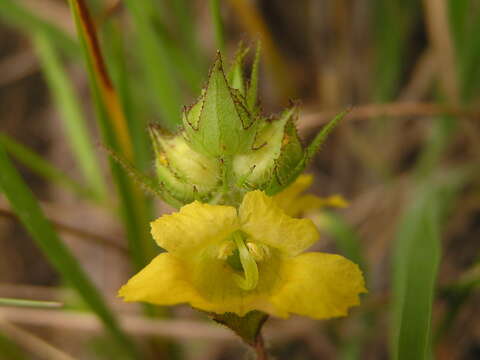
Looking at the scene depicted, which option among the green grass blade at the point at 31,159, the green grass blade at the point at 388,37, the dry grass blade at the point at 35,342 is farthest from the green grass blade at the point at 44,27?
the green grass blade at the point at 388,37

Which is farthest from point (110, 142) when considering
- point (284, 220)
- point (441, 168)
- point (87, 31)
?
point (441, 168)

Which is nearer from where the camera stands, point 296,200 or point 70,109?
point 296,200

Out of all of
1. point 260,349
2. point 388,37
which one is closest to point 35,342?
point 260,349

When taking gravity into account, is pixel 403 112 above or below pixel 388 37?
below

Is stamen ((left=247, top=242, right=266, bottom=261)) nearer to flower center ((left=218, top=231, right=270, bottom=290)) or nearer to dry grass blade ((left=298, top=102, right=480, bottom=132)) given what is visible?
flower center ((left=218, top=231, right=270, bottom=290))

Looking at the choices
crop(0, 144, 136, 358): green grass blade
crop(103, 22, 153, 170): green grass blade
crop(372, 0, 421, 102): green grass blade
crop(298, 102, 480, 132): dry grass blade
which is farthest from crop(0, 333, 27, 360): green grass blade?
crop(372, 0, 421, 102): green grass blade

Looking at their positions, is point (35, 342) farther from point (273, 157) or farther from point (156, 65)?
point (273, 157)
